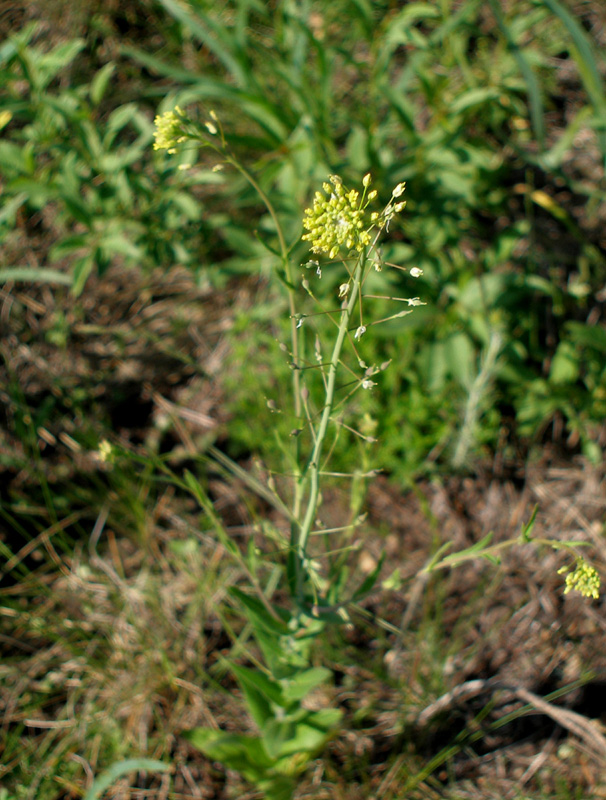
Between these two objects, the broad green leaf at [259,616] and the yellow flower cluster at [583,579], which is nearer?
the yellow flower cluster at [583,579]

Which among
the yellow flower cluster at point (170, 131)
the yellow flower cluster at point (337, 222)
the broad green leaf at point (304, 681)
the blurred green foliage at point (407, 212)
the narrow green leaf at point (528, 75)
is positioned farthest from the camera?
the blurred green foliage at point (407, 212)

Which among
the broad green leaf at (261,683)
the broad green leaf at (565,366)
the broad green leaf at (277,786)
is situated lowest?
the broad green leaf at (277,786)

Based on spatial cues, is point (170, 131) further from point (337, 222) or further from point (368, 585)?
point (368, 585)

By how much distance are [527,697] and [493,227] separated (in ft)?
6.97

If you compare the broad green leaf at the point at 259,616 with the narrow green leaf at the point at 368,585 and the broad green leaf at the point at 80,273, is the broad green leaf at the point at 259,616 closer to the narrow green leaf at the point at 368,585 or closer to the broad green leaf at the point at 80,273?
the narrow green leaf at the point at 368,585

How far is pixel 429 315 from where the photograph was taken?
95.9 inches

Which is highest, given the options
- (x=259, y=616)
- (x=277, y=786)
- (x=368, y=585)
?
(x=259, y=616)

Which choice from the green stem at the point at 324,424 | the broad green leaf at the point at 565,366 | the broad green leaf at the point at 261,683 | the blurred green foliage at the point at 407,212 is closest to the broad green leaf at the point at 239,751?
the broad green leaf at the point at 261,683

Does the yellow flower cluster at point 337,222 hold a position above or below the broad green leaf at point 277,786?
above

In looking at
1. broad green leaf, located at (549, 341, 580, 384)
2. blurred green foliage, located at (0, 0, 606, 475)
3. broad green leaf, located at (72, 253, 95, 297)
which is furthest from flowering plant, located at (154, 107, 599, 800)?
broad green leaf, located at (549, 341, 580, 384)

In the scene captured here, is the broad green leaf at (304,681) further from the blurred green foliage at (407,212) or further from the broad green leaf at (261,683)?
the blurred green foliage at (407,212)

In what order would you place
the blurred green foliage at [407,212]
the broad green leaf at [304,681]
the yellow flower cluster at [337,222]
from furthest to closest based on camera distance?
the blurred green foliage at [407,212] → the broad green leaf at [304,681] → the yellow flower cluster at [337,222]

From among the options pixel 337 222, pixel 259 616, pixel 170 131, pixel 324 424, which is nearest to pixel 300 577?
pixel 259 616

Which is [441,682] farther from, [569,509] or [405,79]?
[405,79]
